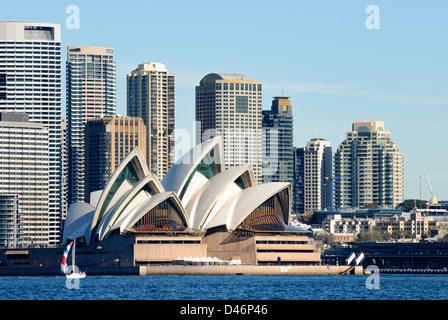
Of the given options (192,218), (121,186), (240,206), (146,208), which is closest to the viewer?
(146,208)

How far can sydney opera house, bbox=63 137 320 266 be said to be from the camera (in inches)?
5113

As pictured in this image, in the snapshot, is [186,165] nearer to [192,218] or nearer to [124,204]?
[192,218]

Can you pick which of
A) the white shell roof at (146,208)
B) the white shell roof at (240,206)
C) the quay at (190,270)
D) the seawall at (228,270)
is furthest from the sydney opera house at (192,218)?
the seawall at (228,270)

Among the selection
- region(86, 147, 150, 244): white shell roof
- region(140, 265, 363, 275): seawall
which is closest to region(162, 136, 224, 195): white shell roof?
region(86, 147, 150, 244): white shell roof

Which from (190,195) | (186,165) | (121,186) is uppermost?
(186,165)

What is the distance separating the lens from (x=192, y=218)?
134 meters

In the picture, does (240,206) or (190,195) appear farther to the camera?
(190,195)

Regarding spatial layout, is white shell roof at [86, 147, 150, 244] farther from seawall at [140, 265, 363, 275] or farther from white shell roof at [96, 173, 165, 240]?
seawall at [140, 265, 363, 275]

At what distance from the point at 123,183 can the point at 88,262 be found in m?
11.6

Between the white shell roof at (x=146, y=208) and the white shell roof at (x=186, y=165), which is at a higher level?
the white shell roof at (x=186, y=165)

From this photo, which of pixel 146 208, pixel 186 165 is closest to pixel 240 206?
pixel 186 165

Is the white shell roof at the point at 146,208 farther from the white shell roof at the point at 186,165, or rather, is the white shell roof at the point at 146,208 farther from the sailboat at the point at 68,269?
the sailboat at the point at 68,269

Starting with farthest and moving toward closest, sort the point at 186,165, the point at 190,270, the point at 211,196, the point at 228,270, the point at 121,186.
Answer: the point at 186,165 < the point at 211,196 < the point at 121,186 < the point at 228,270 < the point at 190,270

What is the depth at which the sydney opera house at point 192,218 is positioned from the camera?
129875 mm
